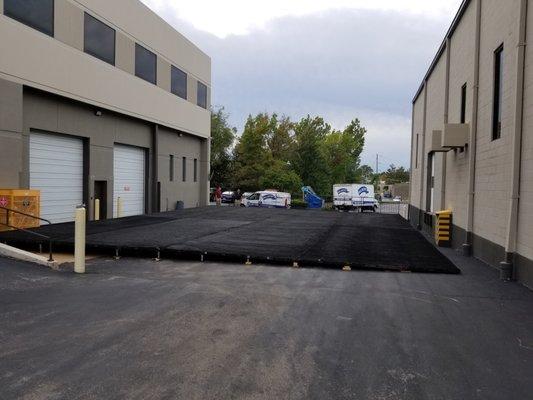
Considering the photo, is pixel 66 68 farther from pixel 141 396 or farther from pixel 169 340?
pixel 141 396

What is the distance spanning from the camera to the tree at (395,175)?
5167 inches

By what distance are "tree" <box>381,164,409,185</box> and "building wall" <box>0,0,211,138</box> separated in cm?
10632

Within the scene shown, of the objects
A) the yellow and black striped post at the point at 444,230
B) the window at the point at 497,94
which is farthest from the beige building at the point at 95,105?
the window at the point at 497,94

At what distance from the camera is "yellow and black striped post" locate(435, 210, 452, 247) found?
15.4 metres

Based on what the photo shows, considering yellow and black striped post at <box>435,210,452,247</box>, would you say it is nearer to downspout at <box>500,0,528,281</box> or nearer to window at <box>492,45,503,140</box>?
window at <box>492,45,503,140</box>

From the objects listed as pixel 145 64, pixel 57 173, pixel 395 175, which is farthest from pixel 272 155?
pixel 395 175

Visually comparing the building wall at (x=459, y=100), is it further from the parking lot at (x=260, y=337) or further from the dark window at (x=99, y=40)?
the dark window at (x=99, y=40)

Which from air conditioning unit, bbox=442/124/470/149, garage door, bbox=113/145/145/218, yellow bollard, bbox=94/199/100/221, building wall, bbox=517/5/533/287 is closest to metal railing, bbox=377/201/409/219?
garage door, bbox=113/145/145/218

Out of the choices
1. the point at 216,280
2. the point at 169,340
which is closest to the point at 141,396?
the point at 169,340

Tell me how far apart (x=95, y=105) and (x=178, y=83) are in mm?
9881

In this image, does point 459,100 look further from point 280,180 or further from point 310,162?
point 310,162

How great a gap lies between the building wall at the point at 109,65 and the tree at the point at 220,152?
2655cm

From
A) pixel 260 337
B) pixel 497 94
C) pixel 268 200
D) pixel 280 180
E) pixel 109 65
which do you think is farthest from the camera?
pixel 280 180

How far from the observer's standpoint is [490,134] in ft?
37.8
